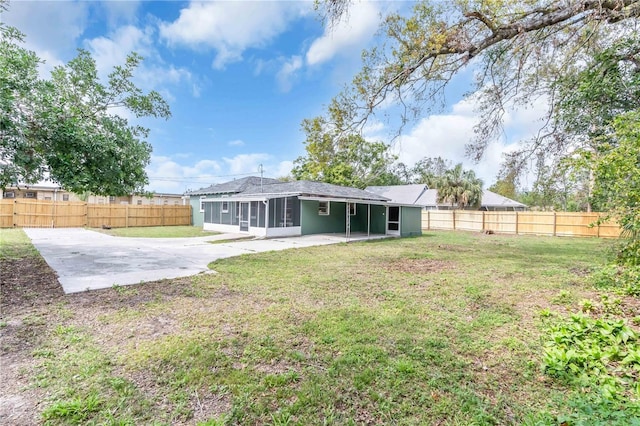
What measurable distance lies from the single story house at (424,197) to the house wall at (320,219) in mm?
6938

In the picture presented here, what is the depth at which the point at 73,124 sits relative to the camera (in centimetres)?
643

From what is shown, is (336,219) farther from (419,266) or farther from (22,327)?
(22,327)

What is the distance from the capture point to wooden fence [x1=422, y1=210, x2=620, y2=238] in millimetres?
16266

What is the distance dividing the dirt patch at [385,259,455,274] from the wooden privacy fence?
60.4 feet

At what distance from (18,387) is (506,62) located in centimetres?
933

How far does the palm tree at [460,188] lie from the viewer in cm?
2706

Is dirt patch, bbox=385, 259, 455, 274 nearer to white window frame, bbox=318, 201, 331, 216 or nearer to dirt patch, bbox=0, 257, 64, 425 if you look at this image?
dirt patch, bbox=0, 257, 64, 425

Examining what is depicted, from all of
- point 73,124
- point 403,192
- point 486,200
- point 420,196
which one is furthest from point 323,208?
point 486,200

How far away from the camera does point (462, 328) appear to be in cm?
384

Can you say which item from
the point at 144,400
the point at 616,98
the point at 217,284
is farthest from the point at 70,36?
the point at 616,98

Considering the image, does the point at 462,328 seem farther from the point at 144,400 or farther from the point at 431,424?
the point at 144,400

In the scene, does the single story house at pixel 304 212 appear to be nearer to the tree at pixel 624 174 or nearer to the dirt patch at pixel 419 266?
the dirt patch at pixel 419 266

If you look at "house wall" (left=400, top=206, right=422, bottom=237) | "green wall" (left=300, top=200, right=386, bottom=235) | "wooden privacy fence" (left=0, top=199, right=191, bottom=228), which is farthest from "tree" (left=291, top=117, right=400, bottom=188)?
"wooden privacy fence" (left=0, top=199, right=191, bottom=228)

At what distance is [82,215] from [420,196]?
2409 centimetres
